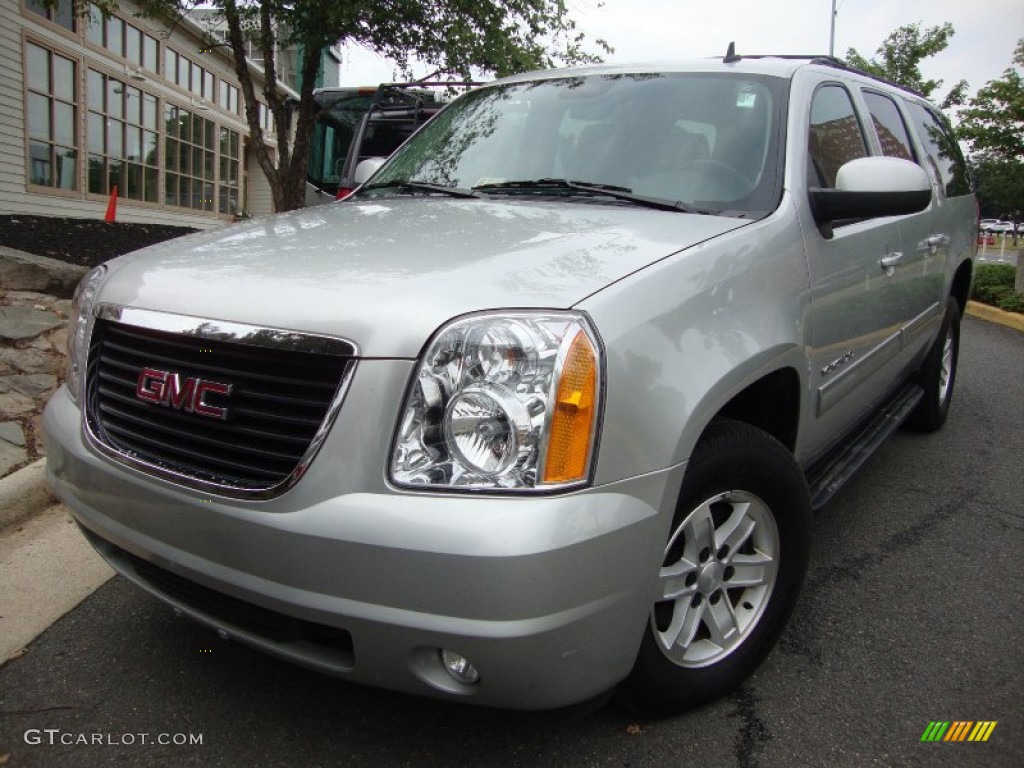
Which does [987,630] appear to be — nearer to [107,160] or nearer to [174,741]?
[174,741]

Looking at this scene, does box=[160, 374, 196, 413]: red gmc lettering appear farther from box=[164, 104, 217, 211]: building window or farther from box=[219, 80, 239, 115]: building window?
box=[219, 80, 239, 115]: building window

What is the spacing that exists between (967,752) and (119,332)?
235cm

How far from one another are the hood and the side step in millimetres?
1067

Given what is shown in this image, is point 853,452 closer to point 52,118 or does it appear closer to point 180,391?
point 180,391

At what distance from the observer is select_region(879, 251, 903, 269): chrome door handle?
315 cm

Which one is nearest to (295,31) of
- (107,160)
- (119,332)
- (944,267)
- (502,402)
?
(107,160)

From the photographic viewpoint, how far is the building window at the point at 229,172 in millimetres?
22062

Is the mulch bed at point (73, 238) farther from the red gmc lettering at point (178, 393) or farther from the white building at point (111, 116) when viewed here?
the red gmc lettering at point (178, 393)

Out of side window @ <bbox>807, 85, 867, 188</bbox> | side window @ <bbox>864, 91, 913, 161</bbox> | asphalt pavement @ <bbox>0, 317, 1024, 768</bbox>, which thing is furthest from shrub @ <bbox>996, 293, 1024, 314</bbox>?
asphalt pavement @ <bbox>0, 317, 1024, 768</bbox>

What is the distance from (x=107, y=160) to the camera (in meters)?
15.6

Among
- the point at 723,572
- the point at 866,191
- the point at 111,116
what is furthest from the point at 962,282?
the point at 111,116

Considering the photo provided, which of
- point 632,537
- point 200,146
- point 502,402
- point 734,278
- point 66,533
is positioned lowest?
point 66,533

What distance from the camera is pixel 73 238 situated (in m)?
9.41

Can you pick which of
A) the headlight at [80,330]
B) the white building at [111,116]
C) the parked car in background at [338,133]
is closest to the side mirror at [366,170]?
the headlight at [80,330]
